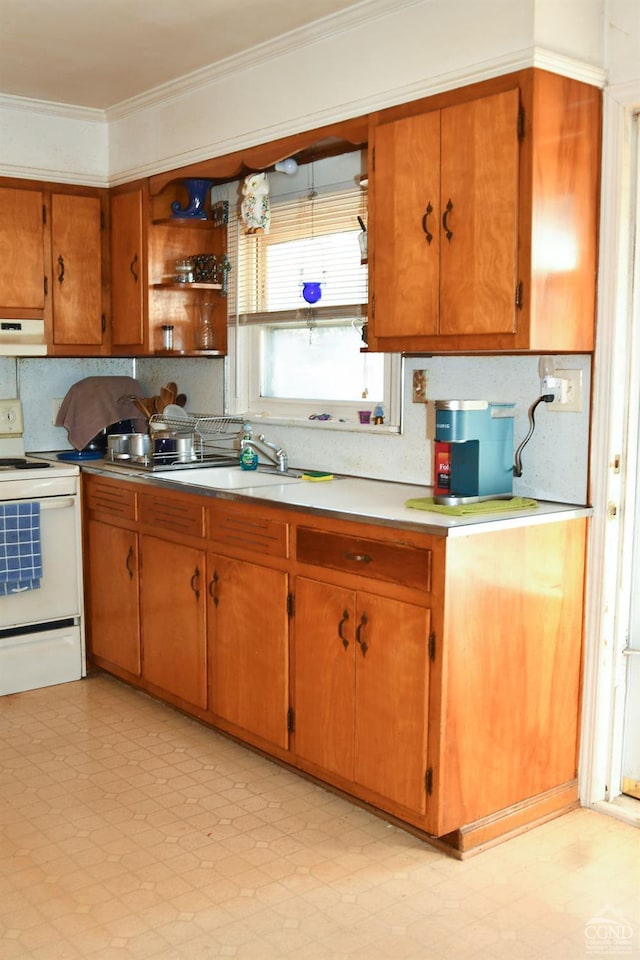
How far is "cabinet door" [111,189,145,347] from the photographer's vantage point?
4309 mm

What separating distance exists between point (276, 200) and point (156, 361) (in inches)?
47.9

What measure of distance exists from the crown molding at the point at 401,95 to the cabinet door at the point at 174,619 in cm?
154

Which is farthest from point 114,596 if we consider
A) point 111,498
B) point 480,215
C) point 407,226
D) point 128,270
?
point 480,215

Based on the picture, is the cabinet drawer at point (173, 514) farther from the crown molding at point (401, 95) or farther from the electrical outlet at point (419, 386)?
the crown molding at point (401, 95)

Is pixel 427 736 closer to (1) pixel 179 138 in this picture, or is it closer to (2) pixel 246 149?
(2) pixel 246 149

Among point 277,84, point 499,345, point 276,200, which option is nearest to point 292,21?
point 277,84

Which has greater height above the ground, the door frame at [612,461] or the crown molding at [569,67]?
the crown molding at [569,67]

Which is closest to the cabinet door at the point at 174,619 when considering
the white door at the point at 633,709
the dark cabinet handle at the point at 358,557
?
the dark cabinet handle at the point at 358,557

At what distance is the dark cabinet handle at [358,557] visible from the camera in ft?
9.17

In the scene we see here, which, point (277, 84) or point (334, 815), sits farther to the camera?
point (277, 84)

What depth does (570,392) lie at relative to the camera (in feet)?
9.65

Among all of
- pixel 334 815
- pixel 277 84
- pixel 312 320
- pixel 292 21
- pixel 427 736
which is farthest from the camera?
pixel 312 320

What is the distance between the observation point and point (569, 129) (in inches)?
106

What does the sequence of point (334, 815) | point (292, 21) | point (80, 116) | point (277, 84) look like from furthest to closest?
point (80, 116) → point (277, 84) → point (292, 21) → point (334, 815)
